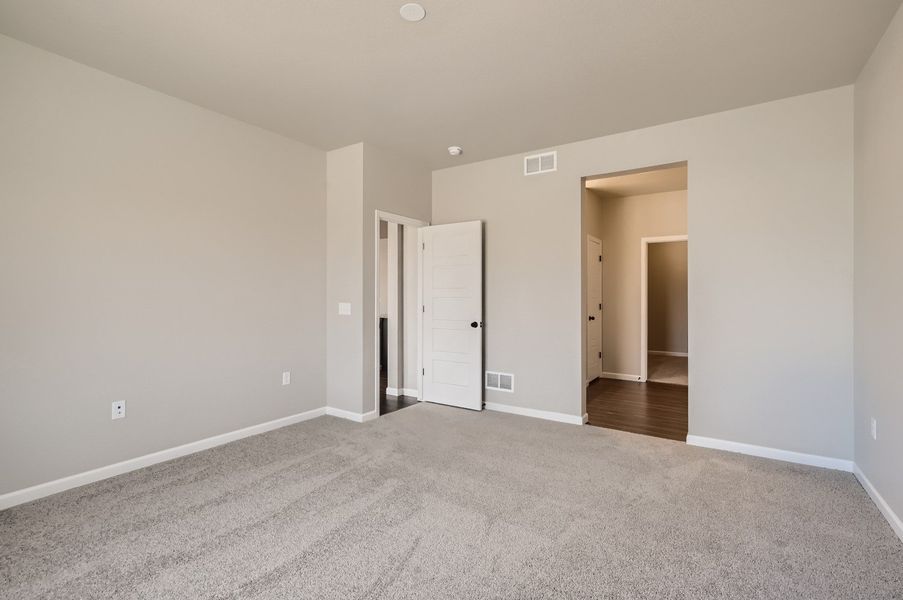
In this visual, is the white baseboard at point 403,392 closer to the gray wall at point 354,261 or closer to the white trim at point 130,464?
the gray wall at point 354,261

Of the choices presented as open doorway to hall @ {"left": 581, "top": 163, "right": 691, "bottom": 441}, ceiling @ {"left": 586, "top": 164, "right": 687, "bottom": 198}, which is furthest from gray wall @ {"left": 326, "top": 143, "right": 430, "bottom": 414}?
open doorway to hall @ {"left": 581, "top": 163, "right": 691, "bottom": 441}

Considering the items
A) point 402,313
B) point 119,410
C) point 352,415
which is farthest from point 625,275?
point 119,410

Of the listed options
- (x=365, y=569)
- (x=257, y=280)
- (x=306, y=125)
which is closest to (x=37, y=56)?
(x=306, y=125)

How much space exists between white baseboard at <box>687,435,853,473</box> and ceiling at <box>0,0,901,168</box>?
107 inches

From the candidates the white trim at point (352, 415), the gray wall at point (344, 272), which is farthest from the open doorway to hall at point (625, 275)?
the gray wall at point (344, 272)

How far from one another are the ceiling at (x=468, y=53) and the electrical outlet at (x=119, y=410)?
2.30 metres

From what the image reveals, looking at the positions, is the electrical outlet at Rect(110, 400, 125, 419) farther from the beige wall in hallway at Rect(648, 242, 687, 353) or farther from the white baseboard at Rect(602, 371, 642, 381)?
the beige wall in hallway at Rect(648, 242, 687, 353)

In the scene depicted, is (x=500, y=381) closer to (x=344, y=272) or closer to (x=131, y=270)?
(x=344, y=272)

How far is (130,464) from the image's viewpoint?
9.85 ft

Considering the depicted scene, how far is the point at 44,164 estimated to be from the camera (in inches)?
104

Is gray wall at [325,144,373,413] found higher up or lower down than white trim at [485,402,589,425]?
higher up

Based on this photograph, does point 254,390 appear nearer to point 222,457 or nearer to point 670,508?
point 222,457

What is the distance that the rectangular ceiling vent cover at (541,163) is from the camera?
4316mm

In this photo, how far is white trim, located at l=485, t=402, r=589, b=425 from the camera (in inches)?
164
